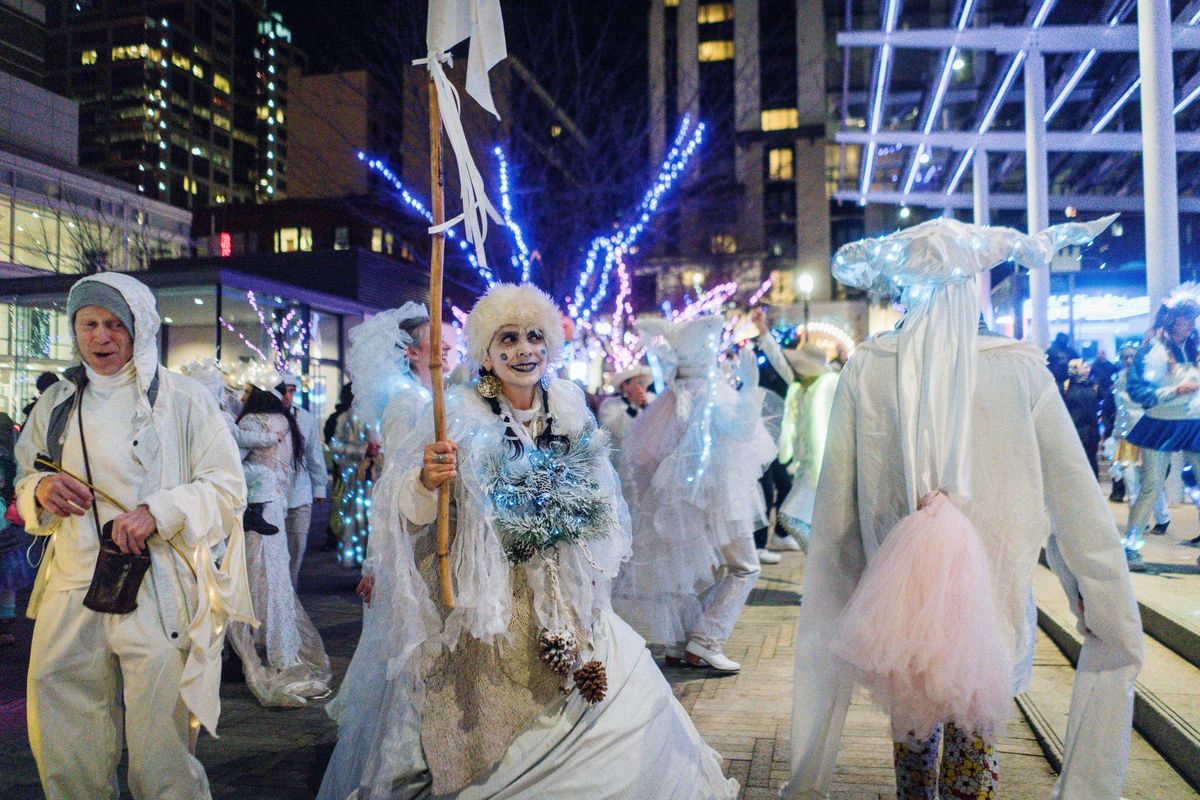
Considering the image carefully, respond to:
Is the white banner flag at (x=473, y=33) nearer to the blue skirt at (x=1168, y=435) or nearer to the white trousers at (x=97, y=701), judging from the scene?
the white trousers at (x=97, y=701)

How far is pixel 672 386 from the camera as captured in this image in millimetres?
5938

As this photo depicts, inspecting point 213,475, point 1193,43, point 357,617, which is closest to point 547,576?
point 213,475

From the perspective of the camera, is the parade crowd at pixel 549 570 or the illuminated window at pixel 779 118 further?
the illuminated window at pixel 779 118

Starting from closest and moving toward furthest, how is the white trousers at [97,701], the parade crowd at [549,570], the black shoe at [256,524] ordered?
the parade crowd at [549,570] < the white trousers at [97,701] < the black shoe at [256,524]

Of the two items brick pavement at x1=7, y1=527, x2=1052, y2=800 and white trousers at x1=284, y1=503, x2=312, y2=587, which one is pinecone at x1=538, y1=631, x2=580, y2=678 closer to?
brick pavement at x1=7, y1=527, x2=1052, y2=800

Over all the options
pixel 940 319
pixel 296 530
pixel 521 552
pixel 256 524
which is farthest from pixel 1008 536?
pixel 296 530

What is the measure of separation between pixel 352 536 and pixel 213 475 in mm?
5593

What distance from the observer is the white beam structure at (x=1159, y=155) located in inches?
334

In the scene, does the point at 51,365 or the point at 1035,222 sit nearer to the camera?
the point at 1035,222

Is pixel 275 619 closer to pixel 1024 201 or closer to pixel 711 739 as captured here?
pixel 711 739

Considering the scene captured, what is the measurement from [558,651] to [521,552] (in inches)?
14.1

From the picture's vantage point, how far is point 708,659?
17.4 feet

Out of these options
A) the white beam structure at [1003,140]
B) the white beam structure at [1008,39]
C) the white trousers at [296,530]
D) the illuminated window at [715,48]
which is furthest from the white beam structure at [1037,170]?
the illuminated window at [715,48]

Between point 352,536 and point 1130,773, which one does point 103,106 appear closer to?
point 352,536
